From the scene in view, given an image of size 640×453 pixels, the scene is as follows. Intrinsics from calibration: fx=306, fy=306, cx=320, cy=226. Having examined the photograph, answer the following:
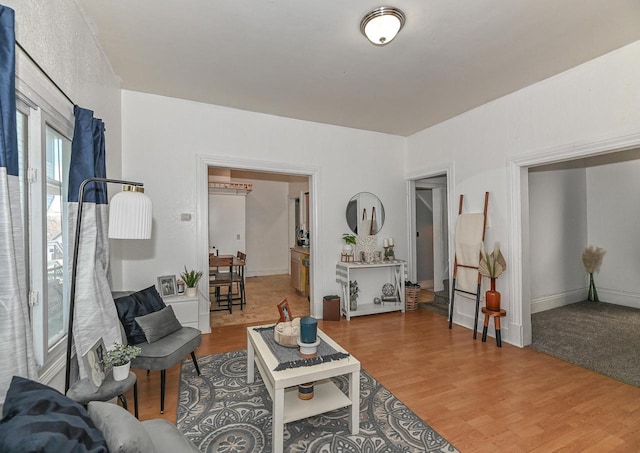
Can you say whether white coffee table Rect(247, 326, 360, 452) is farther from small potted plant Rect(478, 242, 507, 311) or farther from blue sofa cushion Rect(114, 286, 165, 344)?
small potted plant Rect(478, 242, 507, 311)

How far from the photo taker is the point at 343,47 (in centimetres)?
264

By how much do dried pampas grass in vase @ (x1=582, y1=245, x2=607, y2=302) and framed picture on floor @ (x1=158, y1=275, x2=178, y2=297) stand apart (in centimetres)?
650

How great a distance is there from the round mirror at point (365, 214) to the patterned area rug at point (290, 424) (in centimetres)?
257

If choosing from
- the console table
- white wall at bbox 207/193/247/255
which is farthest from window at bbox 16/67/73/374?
white wall at bbox 207/193/247/255

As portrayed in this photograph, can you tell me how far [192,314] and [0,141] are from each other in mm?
2744

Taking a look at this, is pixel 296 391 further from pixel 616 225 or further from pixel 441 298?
pixel 616 225

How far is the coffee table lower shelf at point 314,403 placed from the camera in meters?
1.93

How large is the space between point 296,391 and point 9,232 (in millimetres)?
1873

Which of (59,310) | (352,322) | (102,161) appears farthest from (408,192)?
(59,310)

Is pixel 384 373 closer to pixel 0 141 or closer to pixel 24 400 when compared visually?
pixel 24 400

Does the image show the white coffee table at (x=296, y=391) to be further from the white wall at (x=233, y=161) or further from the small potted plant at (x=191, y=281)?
the white wall at (x=233, y=161)

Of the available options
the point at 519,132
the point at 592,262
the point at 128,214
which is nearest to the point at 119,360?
the point at 128,214

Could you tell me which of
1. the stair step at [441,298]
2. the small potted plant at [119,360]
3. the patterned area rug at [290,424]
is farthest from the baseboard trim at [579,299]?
the small potted plant at [119,360]

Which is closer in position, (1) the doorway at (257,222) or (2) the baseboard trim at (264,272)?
(1) the doorway at (257,222)
